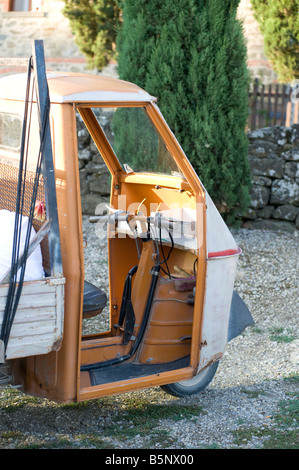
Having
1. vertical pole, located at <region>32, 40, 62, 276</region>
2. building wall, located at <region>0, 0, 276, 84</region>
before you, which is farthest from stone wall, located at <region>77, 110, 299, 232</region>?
building wall, located at <region>0, 0, 276, 84</region>

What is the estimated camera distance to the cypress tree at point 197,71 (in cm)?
711

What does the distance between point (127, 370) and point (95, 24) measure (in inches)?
380

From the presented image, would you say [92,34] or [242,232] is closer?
[242,232]

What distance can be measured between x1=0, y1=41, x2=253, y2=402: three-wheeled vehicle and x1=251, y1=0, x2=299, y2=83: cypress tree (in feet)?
19.6

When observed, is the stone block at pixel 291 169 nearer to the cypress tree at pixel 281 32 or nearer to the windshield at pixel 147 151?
the cypress tree at pixel 281 32

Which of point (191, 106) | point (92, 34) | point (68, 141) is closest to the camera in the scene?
point (68, 141)

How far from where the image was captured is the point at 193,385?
4.20 metres

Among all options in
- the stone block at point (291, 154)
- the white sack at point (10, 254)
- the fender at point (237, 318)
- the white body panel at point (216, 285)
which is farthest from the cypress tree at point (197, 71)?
the white sack at point (10, 254)

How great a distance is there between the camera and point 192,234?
156 inches

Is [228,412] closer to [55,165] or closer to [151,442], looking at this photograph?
[151,442]

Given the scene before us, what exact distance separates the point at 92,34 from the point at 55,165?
9758 millimetres

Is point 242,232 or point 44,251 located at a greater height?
point 44,251

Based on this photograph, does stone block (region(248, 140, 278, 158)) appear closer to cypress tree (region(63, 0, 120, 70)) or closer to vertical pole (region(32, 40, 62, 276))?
→ cypress tree (region(63, 0, 120, 70))

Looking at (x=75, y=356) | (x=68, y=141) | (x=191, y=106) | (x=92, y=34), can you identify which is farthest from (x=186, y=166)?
(x=92, y=34)
